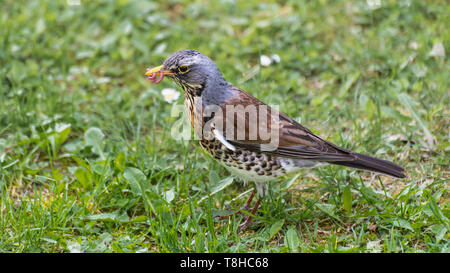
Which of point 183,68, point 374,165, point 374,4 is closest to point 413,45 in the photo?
point 374,4

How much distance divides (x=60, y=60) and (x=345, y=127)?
3.48 metres

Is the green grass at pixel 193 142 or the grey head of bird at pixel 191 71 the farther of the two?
the grey head of bird at pixel 191 71

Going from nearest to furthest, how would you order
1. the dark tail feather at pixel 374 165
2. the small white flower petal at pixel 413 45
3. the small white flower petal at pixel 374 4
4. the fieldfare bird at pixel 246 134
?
the dark tail feather at pixel 374 165 < the fieldfare bird at pixel 246 134 < the small white flower petal at pixel 413 45 < the small white flower petal at pixel 374 4

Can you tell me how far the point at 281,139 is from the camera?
13.3 feet

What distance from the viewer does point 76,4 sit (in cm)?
706

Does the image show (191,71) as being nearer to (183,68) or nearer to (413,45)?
(183,68)

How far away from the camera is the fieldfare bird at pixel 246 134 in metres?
4.01

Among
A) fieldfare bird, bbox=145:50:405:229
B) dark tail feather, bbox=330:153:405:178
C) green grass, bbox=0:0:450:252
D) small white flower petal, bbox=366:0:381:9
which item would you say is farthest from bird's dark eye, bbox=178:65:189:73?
small white flower petal, bbox=366:0:381:9

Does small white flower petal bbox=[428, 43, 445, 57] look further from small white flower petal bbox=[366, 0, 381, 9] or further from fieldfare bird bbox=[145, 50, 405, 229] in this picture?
fieldfare bird bbox=[145, 50, 405, 229]

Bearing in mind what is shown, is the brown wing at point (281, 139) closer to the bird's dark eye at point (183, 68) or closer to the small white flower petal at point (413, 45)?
the bird's dark eye at point (183, 68)

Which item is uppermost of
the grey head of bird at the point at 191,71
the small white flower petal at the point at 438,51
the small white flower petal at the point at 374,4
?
the small white flower petal at the point at 374,4

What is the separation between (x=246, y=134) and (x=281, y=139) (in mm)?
274

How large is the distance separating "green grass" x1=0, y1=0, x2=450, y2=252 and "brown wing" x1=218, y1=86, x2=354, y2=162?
0.40 metres

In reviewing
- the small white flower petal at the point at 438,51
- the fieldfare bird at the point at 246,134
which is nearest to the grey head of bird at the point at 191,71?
the fieldfare bird at the point at 246,134
